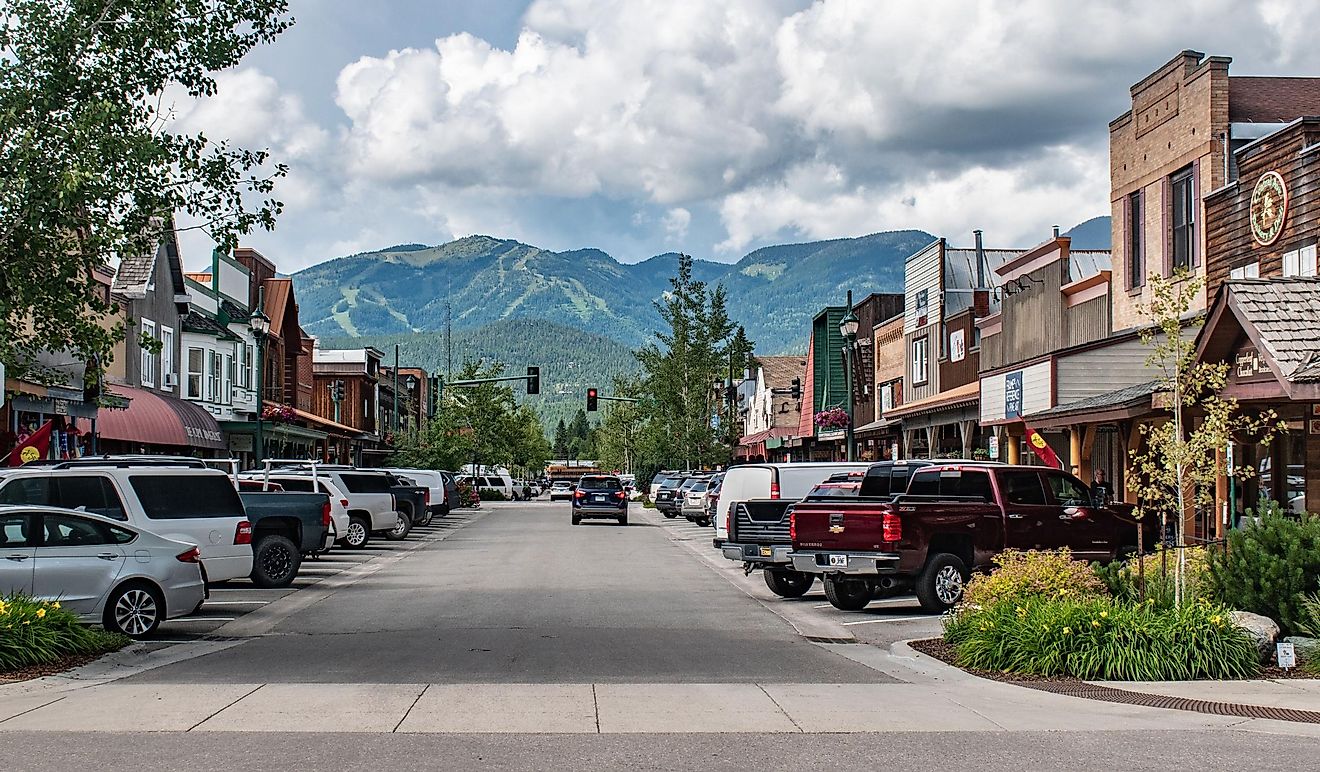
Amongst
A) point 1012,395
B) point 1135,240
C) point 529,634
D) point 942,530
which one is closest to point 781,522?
point 942,530

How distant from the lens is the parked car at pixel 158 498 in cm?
1764

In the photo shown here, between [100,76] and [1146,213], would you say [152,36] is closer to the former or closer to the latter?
[100,76]

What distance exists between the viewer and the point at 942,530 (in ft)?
59.5

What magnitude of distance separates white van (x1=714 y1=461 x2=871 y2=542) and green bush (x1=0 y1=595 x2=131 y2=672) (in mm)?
12263

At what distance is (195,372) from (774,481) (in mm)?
28022

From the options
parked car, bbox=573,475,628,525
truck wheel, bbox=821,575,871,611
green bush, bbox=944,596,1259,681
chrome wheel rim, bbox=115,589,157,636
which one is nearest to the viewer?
green bush, bbox=944,596,1259,681

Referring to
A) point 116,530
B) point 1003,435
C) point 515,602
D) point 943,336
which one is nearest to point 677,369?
A: point 943,336

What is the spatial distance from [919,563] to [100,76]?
11.5 meters

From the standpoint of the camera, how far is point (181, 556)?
1591 centimetres

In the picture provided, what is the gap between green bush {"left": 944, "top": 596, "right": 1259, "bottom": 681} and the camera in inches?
488

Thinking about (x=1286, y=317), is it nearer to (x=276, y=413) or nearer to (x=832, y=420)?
(x=832, y=420)

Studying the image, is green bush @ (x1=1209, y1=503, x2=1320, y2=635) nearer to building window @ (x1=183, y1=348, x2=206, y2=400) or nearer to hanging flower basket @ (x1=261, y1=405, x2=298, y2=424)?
building window @ (x1=183, y1=348, x2=206, y2=400)

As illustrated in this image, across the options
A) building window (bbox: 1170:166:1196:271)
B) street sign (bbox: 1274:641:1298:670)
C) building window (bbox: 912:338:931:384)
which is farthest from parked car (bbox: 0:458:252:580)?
building window (bbox: 912:338:931:384)

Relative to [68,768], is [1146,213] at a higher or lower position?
higher
